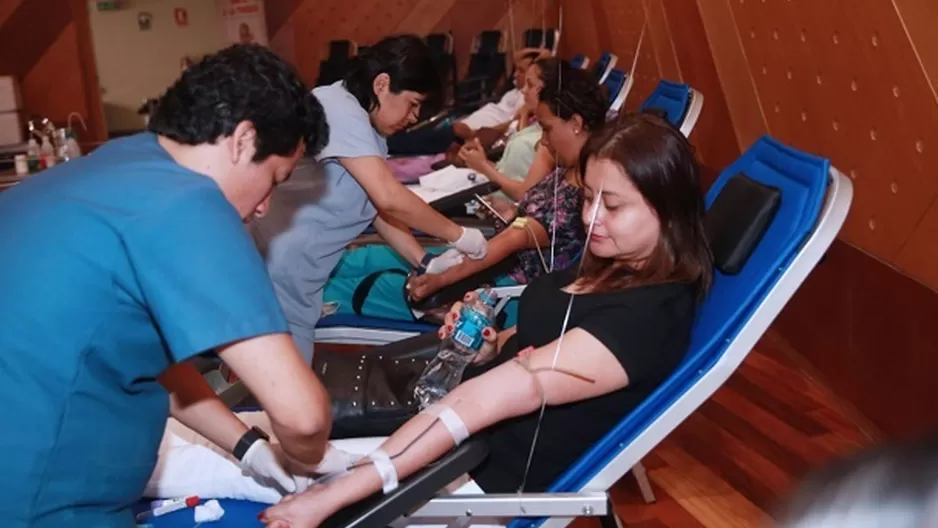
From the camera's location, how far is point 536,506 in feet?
4.91

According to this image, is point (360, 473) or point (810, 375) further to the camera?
point (810, 375)

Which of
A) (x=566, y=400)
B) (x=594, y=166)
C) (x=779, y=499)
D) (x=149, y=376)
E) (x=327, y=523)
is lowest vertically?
(x=327, y=523)

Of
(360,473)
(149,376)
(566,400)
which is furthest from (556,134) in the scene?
(149,376)

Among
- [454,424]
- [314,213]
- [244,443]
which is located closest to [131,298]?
[244,443]

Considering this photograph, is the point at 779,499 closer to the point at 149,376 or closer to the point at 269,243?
the point at 149,376

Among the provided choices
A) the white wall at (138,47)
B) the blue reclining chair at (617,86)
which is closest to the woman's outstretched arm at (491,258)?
the blue reclining chair at (617,86)

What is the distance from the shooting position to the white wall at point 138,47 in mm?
8109

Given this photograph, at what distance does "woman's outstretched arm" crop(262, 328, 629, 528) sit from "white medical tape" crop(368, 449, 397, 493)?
1 cm

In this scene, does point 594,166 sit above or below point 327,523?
above

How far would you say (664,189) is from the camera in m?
1.67

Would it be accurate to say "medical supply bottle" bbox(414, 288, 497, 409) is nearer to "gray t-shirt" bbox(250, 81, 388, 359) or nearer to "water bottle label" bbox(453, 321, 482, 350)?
"water bottle label" bbox(453, 321, 482, 350)

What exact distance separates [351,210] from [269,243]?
0.71ft

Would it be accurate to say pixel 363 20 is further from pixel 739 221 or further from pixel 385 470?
pixel 385 470

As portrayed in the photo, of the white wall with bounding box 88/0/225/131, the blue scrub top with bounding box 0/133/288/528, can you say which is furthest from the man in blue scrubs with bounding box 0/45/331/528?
the white wall with bounding box 88/0/225/131
